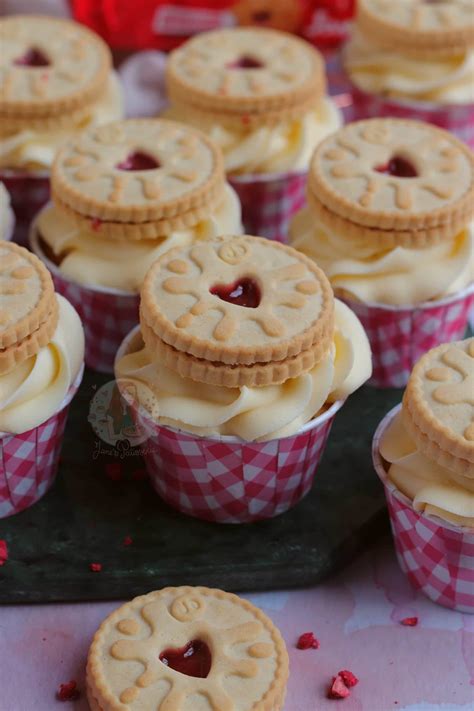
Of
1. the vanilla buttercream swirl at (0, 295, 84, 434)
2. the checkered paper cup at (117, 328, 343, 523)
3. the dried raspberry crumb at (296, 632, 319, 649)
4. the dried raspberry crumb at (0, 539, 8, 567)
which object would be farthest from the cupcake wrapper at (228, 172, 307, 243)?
the dried raspberry crumb at (296, 632, 319, 649)

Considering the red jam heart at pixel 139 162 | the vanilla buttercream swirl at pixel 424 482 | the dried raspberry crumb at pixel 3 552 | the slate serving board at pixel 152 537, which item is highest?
the red jam heart at pixel 139 162

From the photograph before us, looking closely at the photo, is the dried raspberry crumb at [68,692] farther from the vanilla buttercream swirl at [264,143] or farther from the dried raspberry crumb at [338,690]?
the vanilla buttercream swirl at [264,143]

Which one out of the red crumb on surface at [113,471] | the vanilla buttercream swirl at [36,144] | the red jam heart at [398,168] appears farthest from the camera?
the vanilla buttercream swirl at [36,144]

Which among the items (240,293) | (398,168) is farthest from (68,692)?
(398,168)

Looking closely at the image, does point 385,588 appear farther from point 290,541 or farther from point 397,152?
point 397,152

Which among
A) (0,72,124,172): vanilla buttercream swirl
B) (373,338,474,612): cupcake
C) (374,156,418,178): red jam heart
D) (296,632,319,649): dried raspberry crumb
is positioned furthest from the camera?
(0,72,124,172): vanilla buttercream swirl

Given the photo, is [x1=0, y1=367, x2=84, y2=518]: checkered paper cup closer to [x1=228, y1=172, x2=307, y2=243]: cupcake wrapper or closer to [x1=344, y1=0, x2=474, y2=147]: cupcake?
[x1=228, y1=172, x2=307, y2=243]: cupcake wrapper

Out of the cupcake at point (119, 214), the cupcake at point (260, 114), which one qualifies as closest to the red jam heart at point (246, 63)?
the cupcake at point (260, 114)
